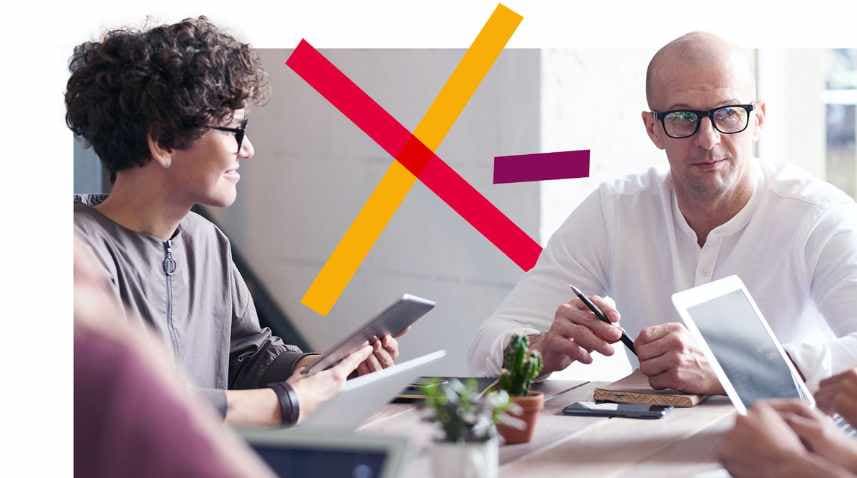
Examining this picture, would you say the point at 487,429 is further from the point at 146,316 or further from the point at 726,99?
the point at 726,99

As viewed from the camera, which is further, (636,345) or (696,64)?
(696,64)

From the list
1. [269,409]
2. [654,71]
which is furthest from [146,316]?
[654,71]

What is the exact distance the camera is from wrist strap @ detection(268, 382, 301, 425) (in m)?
1.73

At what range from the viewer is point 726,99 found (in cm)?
224

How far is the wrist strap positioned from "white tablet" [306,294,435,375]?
3.8 inches

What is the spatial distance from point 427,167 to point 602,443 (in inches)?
91.9

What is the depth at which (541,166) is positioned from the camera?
3.64 metres

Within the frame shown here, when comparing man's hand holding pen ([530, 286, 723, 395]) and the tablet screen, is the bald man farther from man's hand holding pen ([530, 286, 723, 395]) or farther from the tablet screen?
the tablet screen

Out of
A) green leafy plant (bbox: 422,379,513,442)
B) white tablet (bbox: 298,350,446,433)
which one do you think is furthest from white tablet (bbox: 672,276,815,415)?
green leafy plant (bbox: 422,379,513,442)

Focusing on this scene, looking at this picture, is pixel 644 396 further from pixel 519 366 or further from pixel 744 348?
pixel 519 366

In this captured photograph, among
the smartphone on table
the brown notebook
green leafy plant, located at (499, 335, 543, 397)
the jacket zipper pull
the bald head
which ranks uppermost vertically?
the bald head

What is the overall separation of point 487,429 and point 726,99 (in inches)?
53.5

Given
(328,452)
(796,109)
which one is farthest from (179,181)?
(796,109)

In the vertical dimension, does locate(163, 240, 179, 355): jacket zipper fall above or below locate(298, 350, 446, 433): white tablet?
above
